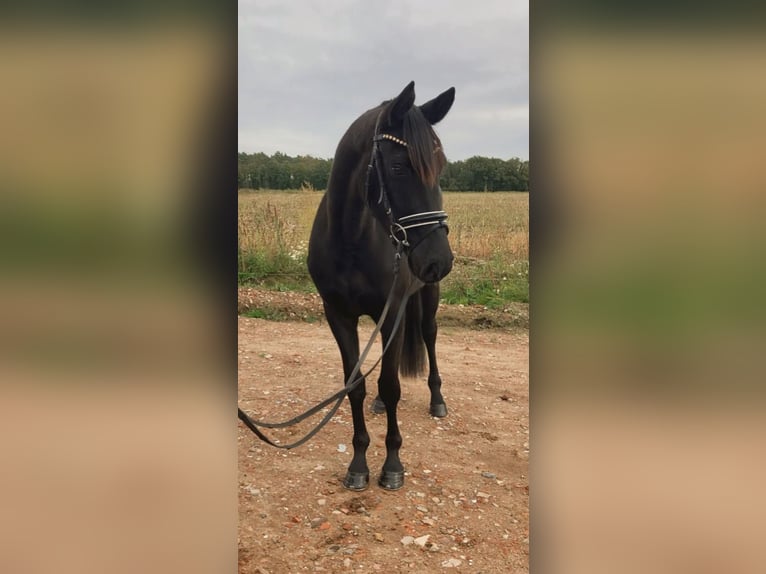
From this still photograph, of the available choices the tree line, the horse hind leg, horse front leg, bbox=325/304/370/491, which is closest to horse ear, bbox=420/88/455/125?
horse front leg, bbox=325/304/370/491

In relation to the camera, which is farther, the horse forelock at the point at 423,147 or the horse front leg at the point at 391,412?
the horse front leg at the point at 391,412

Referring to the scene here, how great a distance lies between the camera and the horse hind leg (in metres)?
4.43

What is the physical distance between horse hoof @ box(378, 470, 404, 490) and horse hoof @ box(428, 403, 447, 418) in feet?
3.98

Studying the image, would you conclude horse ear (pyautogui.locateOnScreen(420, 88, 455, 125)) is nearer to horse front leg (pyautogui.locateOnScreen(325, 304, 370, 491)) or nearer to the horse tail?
horse front leg (pyautogui.locateOnScreen(325, 304, 370, 491))

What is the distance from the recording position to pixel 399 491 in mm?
3139

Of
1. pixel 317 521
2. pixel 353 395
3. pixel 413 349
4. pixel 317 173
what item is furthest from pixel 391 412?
pixel 317 173

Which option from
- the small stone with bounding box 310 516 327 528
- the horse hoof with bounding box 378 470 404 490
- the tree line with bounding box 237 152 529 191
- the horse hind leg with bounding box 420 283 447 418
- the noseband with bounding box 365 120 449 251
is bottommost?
the small stone with bounding box 310 516 327 528

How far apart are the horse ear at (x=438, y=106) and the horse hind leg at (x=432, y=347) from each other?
203 cm

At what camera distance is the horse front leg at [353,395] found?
3.18 meters

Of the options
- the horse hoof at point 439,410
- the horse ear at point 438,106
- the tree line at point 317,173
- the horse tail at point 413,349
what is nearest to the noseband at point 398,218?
the horse ear at point 438,106

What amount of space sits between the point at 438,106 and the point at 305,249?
6.74 meters
